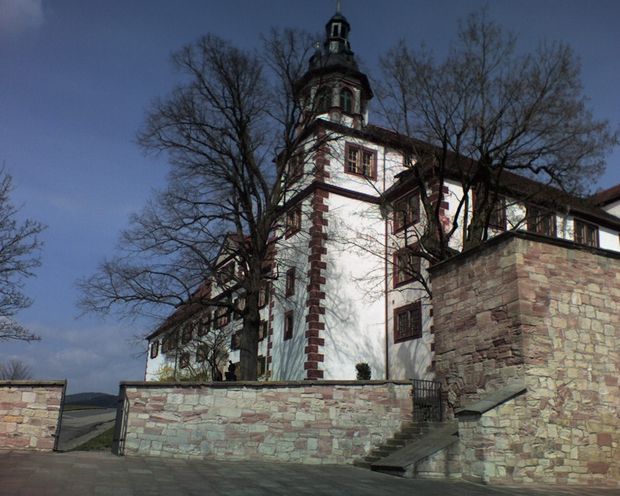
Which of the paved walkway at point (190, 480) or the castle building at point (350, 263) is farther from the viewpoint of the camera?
the castle building at point (350, 263)

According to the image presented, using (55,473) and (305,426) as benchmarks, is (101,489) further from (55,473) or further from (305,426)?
(305,426)

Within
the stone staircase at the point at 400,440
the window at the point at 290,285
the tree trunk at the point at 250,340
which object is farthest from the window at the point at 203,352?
the stone staircase at the point at 400,440

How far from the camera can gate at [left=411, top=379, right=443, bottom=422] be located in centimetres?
1430

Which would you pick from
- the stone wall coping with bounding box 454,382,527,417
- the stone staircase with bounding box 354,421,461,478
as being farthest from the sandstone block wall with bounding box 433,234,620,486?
the stone staircase with bounding box 354,421,461,478

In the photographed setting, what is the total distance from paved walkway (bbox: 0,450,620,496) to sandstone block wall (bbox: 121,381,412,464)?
0.62m

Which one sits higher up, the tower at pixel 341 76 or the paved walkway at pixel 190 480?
the tower at pixel 341 76

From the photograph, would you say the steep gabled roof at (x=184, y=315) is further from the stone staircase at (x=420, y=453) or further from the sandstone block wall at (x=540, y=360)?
the sandstone block wall at (x=540, y=360)

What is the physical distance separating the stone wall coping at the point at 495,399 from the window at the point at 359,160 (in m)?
17.1

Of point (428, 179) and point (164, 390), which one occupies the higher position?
point (428, 179)

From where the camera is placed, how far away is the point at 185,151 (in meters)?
20.6

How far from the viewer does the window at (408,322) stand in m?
24.2

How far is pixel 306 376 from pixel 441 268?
10.9 metres

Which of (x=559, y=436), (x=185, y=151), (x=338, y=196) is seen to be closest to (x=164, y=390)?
(x=559, y=436)

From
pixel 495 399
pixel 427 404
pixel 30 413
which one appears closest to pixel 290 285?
pixel 427 404
